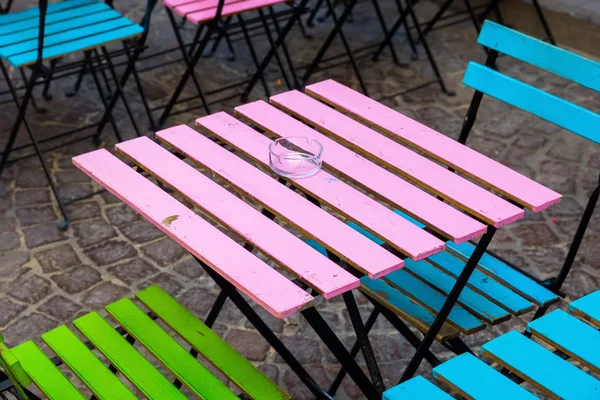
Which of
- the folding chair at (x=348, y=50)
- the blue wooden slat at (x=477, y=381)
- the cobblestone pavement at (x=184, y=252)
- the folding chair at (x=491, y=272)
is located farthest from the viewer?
the folding chair at (x=348, y=50)

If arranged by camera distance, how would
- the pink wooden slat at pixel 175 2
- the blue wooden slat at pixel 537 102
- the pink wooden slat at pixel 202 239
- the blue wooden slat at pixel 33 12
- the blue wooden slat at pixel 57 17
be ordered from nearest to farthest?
the pink wooden slat at pixel 202 239, the blue wooden slat at pixel 537 102, the blue wooden slat at pixel 57 17, the blue wooden slat at pixel 33 12, the pink wooden slat at pixel 175 2

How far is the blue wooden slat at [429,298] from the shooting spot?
3.13m

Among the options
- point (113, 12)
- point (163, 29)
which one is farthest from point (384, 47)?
point (113, 12)

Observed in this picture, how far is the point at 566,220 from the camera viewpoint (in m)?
4.95

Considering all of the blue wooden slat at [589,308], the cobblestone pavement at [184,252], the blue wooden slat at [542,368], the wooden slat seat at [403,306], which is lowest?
the cobblestone pavement at [184,252]

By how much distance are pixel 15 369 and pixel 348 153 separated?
133 cm

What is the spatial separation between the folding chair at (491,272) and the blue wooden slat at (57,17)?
6.74 ft

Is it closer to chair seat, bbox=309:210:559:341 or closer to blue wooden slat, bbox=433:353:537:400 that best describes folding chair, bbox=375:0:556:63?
chair seat, bbox=309:210:559:341

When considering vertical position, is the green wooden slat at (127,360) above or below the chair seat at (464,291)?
below

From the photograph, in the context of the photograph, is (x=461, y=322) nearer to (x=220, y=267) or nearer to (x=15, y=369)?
(x=220, y=267)

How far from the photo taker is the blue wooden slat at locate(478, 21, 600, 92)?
341cm

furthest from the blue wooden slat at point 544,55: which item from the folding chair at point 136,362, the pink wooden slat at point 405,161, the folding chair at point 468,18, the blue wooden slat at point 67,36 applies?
the folding chair at point 468,18

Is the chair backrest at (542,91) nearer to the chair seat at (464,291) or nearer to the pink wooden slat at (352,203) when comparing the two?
the chair seat at (464,291)

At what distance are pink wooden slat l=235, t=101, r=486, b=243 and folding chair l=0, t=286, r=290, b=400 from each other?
2.22ft
